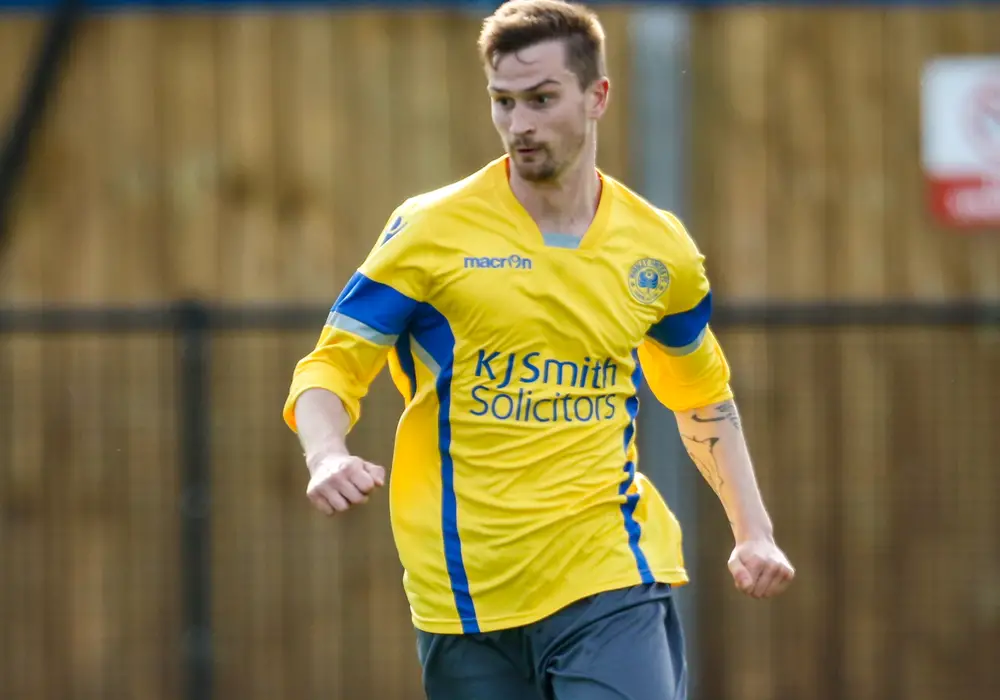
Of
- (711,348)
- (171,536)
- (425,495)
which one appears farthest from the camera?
(171,536)

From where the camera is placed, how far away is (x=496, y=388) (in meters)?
3.72

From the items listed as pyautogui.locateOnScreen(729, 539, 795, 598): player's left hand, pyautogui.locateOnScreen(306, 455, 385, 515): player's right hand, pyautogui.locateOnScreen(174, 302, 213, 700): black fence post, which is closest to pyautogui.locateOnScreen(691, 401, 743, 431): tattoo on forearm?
pyautogui.locateOnScreen(729, 539, 795, 598): player's left hand

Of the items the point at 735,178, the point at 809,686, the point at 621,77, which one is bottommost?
the point at 809,686

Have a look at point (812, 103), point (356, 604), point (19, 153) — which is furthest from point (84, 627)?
point (812, 103)

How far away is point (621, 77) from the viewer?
8.95m

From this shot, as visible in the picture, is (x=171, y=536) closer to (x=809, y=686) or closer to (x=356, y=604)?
(x=356, y=604)

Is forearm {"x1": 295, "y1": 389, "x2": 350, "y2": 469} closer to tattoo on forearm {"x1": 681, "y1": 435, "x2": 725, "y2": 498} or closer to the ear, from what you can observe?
the ear

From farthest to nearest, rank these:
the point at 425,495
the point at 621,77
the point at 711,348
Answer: the point at 621,77
the point at 711,348
the point at 425,495

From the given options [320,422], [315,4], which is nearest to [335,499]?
[320,422]

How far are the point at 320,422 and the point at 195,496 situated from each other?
4899 millimetres

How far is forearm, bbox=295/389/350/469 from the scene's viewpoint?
11.4 feet

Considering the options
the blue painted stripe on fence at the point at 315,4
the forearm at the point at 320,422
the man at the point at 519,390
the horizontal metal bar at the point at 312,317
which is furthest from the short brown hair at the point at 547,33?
the blue painted stripe on fence at the point at 315,4

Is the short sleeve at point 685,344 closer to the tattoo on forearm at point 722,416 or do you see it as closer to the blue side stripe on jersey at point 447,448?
the tattoo on forearm at point 722,416

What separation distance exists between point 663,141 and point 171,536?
3277mm
